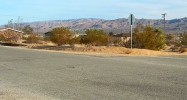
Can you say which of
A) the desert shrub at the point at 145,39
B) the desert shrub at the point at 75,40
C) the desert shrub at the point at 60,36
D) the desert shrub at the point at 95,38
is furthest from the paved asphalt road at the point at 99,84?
the desert shrub at the point at 75,40

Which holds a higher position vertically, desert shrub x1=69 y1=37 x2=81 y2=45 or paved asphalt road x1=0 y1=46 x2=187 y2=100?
desert shrub x1=69 y1=37 x2=81 y2=45

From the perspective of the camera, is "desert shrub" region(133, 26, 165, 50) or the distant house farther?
the distant house

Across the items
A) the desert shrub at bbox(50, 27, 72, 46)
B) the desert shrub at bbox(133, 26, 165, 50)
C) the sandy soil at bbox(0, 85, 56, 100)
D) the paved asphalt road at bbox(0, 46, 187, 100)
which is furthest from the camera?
the desert shrub at bbox(50, 27, 72, 46)

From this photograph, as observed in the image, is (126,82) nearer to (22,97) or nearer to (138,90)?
(138,90)

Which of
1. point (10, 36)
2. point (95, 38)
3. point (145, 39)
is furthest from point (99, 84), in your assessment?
point (10, 36)

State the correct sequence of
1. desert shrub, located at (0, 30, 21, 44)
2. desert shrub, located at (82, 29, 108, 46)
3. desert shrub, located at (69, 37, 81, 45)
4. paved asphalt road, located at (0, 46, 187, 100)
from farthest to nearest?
desert shrub, located at (0, 30, 21, 44), desert shrub, located at (69, 37, 81, 45), desert shrub, located at (82, 29, 108, 46), paved asphalt road, located at (0, 46, 187, 100)

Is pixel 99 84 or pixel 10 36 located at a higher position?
pixel 10 36

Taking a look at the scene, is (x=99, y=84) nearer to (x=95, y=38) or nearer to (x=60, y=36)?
(x=95, y=38)

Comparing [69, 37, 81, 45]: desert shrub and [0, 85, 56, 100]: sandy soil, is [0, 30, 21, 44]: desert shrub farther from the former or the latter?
[0, 85, 56, 100]: sandy soil

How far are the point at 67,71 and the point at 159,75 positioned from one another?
164 inches

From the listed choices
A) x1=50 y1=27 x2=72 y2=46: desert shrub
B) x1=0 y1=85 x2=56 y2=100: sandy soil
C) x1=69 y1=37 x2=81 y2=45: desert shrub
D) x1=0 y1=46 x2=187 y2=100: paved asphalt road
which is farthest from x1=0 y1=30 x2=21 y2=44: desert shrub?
x1=0 y1=85 x2=56 y2=100: sandy soil

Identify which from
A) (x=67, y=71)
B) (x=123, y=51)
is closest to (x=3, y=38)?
(x=123, y=51)

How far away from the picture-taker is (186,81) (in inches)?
459

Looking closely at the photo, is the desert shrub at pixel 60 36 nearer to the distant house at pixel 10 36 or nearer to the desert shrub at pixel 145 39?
the desert shrub at pixel 145 39
